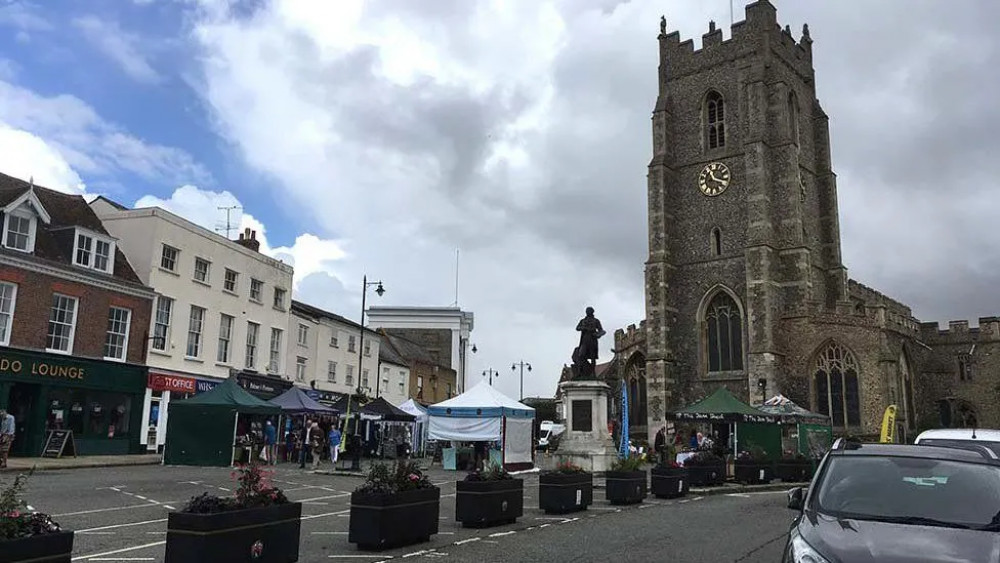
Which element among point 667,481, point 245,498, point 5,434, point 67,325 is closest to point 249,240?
point 67,325

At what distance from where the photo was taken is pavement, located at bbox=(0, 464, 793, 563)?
9.55 meters

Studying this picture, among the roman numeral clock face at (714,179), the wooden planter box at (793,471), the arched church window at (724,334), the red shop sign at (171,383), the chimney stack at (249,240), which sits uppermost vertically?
the roman numeral clock face at (714,179)

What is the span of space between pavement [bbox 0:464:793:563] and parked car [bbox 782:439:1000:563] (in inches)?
129

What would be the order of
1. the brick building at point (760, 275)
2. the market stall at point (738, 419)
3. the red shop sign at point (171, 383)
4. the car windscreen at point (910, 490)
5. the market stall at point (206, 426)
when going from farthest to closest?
the brick building at point (760, 275), the red shop sign at point (171, 383), the market stall at point (206, 426), the market stall at point (738, 419), the car windscreen at point (910, 490)

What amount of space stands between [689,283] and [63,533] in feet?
129

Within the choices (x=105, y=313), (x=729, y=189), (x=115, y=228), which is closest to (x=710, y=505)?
(x=105, y=313)

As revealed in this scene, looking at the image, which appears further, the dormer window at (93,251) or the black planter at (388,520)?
the dormer window at (93,251)

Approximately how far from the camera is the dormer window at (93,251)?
2661 cm

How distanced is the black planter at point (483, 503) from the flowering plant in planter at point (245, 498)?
4108 mm

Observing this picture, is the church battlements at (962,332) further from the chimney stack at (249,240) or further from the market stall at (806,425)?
the chimney stack at (249,240)

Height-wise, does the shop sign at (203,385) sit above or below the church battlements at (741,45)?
below

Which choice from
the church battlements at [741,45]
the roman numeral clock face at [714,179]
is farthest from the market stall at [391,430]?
the church battlements at [741,45]

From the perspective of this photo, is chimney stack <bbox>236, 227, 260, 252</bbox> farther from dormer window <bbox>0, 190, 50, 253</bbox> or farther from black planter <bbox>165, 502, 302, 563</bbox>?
black planter <bbox>165, 502, 302, 563</bbox>

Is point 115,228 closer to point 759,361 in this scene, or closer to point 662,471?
point 662,471
